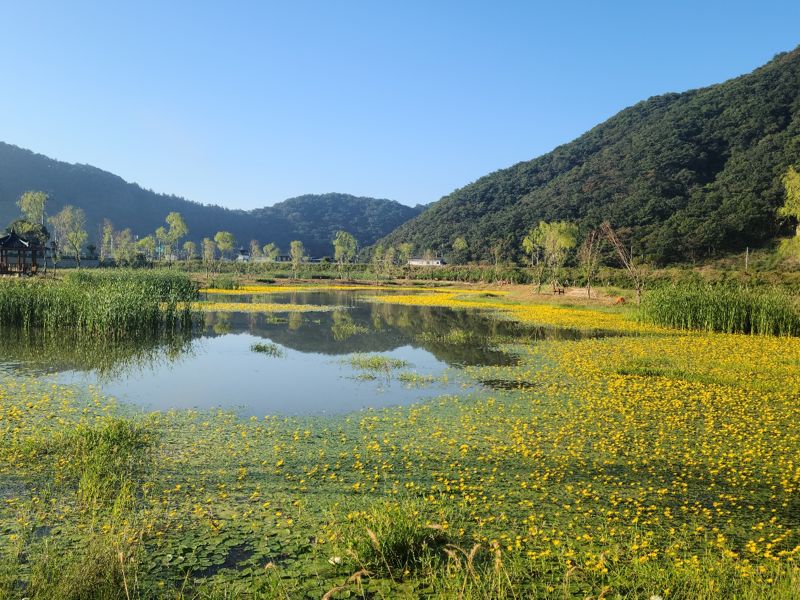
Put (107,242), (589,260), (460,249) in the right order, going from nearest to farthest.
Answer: (589,260) → (107,242) → (460,249)

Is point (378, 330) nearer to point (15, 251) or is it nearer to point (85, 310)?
point (85, 310)

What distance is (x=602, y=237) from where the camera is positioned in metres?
80.4

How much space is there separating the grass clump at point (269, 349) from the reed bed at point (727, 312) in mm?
19664

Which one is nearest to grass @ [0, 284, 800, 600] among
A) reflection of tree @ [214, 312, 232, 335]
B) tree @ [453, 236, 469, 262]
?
reflection of tree @ [214, 312, 232, 335]

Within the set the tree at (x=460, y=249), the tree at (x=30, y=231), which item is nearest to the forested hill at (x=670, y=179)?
the tree at (x=460, y=249)

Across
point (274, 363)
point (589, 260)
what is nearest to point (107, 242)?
point (589, 260)

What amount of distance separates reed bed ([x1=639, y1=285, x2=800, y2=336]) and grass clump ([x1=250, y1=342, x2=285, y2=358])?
19.7 meters

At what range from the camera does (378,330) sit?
88.4ft

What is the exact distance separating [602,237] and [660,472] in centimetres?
7789

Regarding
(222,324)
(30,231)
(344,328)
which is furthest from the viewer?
(30,231)

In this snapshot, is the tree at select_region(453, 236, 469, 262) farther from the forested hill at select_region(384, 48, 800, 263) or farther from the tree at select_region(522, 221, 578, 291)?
the tree at select_region(522, 221, 578, 291)

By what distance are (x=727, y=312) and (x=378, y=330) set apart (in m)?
16.6

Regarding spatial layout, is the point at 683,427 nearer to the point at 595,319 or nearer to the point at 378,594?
the point at 378,594

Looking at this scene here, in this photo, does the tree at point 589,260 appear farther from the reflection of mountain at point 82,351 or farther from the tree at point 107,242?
the tree at point 107,242
